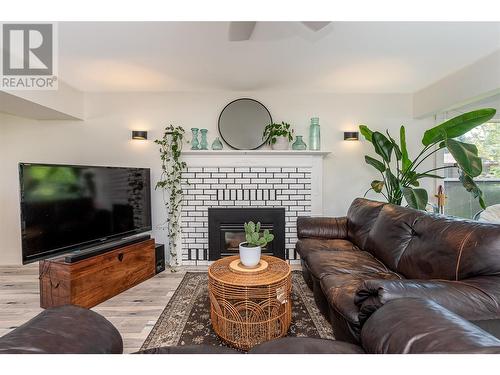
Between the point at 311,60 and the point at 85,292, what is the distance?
3144 mm

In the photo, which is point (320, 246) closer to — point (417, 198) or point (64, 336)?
point (417, 198)

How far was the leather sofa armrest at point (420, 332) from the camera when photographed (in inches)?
27.4

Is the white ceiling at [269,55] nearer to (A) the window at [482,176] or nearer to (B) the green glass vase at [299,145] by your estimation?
(B) the green glass vase at [299,145]

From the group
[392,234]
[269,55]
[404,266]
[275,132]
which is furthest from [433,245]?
[275,132]

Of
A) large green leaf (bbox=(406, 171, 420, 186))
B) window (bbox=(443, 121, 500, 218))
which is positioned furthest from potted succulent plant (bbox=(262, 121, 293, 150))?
window (bbox=(443, 121, 500, 218))

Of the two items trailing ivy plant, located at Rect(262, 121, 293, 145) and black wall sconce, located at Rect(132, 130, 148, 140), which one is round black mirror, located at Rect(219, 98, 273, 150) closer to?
trailing ivy plant, located at Rect(262, 121, 293, 145)

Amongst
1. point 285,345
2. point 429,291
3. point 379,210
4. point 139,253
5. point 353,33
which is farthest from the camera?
point 139,253

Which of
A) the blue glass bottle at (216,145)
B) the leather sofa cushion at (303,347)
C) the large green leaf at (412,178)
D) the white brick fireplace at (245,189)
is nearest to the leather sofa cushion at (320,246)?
the white brick fireplace at (245,189)

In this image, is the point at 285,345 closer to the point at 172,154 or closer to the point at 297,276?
the point at 297,276

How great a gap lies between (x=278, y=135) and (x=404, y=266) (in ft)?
7.09

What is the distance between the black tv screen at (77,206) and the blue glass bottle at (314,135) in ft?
7.38

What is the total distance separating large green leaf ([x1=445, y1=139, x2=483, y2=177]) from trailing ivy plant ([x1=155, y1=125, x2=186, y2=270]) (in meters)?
3.16
